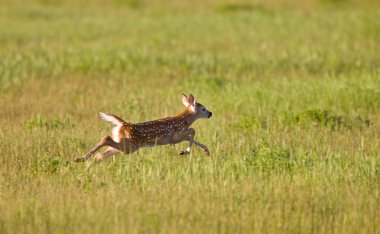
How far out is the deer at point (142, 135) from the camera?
32.6 ft

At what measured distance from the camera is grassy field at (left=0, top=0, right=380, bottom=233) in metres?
8.23

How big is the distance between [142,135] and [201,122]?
130 inches

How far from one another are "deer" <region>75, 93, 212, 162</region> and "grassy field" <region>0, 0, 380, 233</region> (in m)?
0.15

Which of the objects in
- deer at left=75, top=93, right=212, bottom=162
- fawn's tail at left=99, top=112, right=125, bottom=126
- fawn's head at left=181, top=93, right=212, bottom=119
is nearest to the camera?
fawn's tail at left=99, top=112, right=125, bottom=126

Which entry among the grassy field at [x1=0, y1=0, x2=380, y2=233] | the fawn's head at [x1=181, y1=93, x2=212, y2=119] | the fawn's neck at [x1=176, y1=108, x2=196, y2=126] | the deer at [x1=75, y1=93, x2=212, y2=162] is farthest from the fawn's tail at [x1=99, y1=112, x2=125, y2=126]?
the fawn's head at [x1=181, y1=93, x2=212, y2=119]

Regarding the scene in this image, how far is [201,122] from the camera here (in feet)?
44.2

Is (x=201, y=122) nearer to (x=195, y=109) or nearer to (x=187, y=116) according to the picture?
(x=195, y=109)

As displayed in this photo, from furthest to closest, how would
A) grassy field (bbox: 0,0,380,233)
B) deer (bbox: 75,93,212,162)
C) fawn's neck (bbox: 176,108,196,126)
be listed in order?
fawn's neck (bbox: 176,108,196,126) < deer (bbox: 75,93,212,162) < grassy field (bbox: 0,0,380,233)

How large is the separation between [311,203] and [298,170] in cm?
Answer: 114

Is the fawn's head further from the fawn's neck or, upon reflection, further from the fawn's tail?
the fawn's tail

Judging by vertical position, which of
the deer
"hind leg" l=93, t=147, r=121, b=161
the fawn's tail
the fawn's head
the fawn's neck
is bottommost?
"hind leg" l=93, t=147, r=121, b=161

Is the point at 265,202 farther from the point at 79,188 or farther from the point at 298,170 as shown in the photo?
the point at 79,188

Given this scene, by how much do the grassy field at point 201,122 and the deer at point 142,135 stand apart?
149 millimetres

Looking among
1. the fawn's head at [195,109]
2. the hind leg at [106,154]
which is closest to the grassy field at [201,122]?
the hind leg at [106,154]
